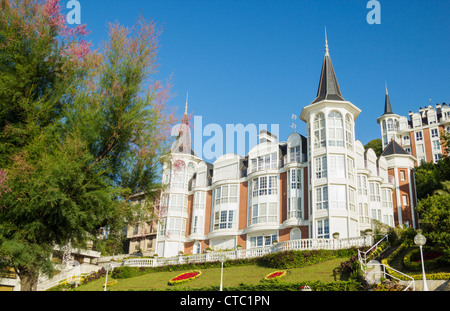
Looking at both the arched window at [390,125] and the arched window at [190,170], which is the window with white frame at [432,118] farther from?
the arched window at [190,170]

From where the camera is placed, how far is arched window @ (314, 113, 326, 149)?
124 feet

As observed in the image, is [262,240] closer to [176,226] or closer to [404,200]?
[176,226]

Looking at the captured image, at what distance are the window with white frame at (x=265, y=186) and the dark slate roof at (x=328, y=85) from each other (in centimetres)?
Answer: 864

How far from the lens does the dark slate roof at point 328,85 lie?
3924cm

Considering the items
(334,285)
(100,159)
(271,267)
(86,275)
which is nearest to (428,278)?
(334,285)

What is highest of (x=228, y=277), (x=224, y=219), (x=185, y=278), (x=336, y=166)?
(x=336, y=166)

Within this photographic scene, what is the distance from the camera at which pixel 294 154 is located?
40.9 meters

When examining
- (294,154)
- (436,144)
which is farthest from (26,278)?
(436,144)

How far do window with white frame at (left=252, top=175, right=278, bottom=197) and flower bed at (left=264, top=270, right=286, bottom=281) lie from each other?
46.4 ft

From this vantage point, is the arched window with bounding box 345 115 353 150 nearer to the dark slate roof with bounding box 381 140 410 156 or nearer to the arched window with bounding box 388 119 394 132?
the dark slate roof with bounding box 381 140 410 156

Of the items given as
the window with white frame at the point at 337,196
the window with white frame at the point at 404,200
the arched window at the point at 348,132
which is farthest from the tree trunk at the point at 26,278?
the window with white frame at the point at 404,200

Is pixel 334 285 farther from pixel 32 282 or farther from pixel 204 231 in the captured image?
pixel 204 231

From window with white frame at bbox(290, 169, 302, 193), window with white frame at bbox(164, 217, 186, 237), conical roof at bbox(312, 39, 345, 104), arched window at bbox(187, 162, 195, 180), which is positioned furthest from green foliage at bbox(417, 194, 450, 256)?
arched window at bbox(187, 162, 195, 180)

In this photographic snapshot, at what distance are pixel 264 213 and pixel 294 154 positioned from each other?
6.50 metres
